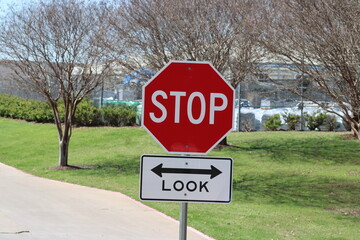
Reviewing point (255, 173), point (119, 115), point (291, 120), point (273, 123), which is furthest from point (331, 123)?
point (119, 115)

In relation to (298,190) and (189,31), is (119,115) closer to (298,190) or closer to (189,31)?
(189,31)

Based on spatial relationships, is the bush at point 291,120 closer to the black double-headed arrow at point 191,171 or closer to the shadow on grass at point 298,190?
the shadow on grass at point 298,190

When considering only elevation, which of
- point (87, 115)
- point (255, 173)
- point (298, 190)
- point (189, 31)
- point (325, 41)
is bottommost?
point (298, 190)

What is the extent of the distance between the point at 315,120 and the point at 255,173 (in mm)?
9580

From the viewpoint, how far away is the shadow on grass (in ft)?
48.8

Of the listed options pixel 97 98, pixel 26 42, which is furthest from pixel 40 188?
pixel 97 98

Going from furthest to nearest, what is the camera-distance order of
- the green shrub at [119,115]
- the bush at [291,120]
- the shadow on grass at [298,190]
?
the green shrub at [119,115], the bush at [291,120], the shadow on grass at [298,190]

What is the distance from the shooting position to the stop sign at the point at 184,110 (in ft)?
14.8

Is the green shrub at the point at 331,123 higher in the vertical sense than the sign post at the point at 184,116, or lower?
higher

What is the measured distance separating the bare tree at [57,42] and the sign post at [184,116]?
47.4ft

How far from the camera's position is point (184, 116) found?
177 inches

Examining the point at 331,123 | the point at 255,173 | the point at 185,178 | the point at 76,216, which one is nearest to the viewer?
the point at 185,178

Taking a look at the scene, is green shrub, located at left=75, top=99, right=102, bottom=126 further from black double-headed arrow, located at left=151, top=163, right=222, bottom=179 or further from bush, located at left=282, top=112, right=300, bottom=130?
black double-headed arrow, located at left=151, top=163, right=222, bottom=179

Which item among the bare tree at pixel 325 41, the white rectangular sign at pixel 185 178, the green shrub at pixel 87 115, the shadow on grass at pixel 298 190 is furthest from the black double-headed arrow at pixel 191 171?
the green shrub at pixel 87 115
